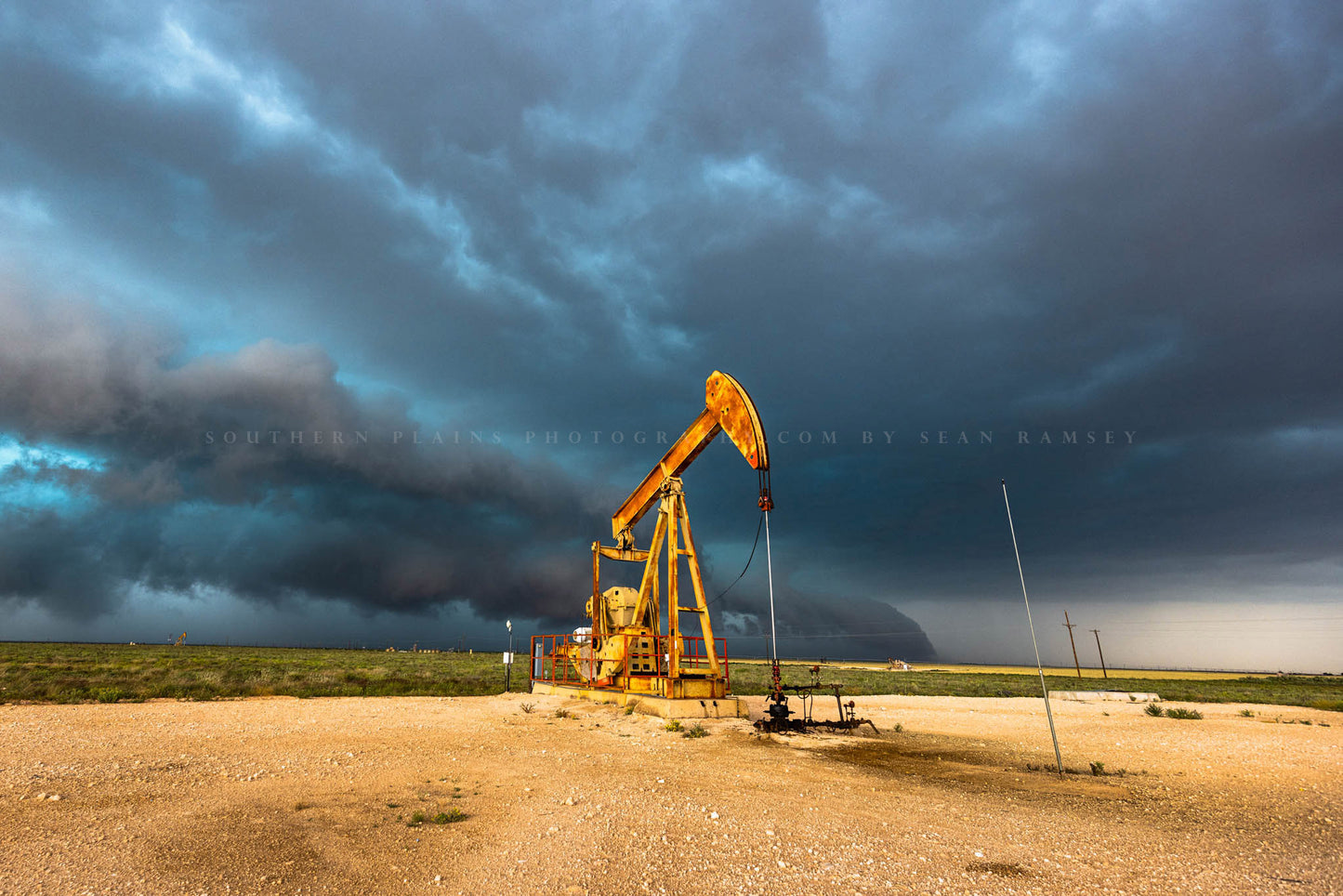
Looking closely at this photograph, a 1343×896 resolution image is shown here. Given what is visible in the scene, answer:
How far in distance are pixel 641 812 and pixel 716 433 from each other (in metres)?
12.3

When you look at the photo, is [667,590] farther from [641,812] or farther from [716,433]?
[641,812]

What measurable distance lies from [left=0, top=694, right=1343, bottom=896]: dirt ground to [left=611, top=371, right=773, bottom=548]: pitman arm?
270 inches

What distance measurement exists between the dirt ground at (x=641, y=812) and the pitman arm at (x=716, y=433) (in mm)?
6846

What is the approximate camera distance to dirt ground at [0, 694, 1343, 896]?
217 inches

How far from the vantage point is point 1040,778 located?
33.7ft

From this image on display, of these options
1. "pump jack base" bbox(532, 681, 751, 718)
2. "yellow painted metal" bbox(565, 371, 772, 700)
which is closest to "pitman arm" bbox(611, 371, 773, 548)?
"yellow painted metal" bbox(565, 371, 772, 700)

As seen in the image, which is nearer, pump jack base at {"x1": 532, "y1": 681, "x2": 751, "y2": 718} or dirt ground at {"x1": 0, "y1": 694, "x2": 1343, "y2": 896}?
dirt ground at {"x1": 0, "y1": 694, "x2": 1343, "y2": 896}

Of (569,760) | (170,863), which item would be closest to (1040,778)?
(569,760)

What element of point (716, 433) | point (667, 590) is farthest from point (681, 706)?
point (716, 433)

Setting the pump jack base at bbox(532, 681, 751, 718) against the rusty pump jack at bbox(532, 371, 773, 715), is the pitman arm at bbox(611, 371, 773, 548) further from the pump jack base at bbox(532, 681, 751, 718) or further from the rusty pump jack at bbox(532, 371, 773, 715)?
the pump jack base at bbox(532, 681, 751, 718)

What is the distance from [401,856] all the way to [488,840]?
890 millimetres

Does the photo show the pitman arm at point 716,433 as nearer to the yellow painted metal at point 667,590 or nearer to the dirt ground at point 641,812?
the yellow painted metal at point 667,590

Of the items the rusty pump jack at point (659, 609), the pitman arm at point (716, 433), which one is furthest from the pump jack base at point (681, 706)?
the pitman arm at point (716, 433)

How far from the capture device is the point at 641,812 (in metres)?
7.60
